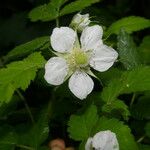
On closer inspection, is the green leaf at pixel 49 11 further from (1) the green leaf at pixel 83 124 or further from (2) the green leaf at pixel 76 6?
(1) the green leaf at pixel 83 124

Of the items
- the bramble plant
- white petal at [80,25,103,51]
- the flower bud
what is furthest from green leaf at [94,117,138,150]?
white petal at [80,25,103,51]

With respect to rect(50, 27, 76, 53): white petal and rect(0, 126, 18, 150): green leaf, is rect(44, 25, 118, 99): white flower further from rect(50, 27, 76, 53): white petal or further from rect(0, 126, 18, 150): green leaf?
rect(0, 126, 18, 150): green leaf

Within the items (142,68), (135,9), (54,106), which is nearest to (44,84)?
(54,106)

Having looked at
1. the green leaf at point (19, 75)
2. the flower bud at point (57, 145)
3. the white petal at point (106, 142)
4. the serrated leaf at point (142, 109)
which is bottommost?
the serrated leaf at point (142, 109)

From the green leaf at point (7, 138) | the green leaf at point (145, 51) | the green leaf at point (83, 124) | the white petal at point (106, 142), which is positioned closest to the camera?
the white petal at point (106, 142)

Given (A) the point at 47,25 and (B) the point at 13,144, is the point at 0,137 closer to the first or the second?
(B) the point at 13,144

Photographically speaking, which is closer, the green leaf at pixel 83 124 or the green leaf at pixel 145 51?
the green leaf at pixel 83 124

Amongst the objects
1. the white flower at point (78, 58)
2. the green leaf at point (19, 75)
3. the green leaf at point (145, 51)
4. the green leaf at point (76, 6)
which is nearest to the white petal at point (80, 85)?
the white flower at point (78, 58)
